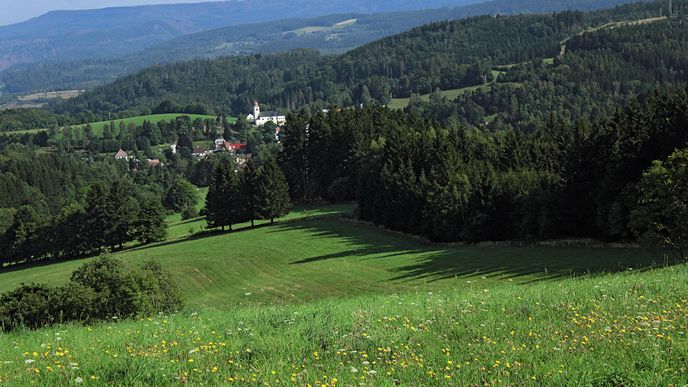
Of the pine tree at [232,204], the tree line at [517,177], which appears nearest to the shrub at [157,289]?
the tree line at [517,177]

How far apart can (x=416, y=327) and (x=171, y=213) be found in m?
126

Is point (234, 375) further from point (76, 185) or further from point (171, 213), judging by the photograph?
point (76, 185)

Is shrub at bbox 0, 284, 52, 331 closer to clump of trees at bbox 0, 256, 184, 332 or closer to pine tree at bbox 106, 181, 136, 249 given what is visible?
clump of trees at bbox 0, 256, 184, 332

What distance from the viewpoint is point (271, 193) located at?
8494 cm

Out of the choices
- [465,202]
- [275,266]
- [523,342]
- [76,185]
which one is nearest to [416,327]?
[523,342]

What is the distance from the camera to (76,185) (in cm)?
16800

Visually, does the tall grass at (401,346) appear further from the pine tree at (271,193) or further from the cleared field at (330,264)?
the pine tree at (271,193)

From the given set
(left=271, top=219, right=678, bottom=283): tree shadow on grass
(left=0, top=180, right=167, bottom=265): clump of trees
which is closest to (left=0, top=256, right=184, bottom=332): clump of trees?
(left=271, top=219, right=678, bottom=283): tree shadow on grass

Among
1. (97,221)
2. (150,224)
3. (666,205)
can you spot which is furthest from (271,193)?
(666,205)

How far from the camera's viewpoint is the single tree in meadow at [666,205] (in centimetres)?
3749

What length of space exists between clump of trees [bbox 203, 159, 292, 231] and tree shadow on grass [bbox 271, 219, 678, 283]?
1429 centimetres

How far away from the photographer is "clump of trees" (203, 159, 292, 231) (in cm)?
8481

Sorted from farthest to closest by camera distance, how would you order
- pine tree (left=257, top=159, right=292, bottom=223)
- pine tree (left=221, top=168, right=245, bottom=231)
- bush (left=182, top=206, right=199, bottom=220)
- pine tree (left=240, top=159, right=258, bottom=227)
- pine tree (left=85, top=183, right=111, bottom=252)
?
bush (left=182, top=206, right=199, bottom=220)
pine tree (left=85, top=183, right=111, bottom=252)
pine tree (left=240, top=159, right=258, bottom=227)
pine tree (left=257, top=159, right=292, bottom=223)
pine tree (left=221, top=168, right=245, bottom=231)

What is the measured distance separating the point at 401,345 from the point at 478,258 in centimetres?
4319
